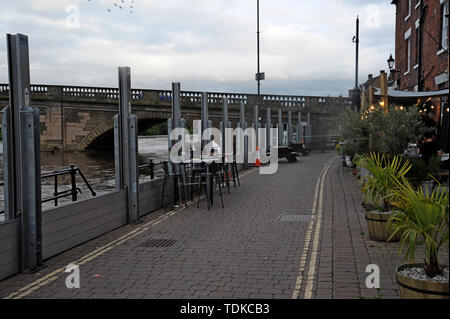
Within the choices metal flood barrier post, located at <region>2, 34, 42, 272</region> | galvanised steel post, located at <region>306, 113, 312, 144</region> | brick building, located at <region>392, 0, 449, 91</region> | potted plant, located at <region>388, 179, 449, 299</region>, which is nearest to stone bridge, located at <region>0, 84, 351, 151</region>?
galvanised steel post, located at <region>306, 113, 312, 144</region>

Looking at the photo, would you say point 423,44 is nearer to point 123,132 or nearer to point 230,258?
point 123,132

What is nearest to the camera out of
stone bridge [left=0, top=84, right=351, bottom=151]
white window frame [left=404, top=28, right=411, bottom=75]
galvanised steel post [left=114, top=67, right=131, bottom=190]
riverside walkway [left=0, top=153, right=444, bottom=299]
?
riverside walkway [left=0, top=153, right=444, bottom=299]

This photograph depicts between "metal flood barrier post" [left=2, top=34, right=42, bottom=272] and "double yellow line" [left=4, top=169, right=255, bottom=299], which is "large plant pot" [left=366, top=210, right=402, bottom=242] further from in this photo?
"metal flood barrier post" [left=2, top=34, right=42, bottom=272]

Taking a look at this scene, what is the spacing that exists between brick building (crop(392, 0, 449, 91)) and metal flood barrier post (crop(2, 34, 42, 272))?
11362mm

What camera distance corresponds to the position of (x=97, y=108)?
38562mm

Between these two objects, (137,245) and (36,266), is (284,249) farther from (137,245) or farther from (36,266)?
(36,266)

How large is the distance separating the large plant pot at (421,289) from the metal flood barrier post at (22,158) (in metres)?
4.71

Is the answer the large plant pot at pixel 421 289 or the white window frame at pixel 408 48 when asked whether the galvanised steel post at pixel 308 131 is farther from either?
the large plant pot at pixel 421 289

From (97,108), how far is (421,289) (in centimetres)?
3692

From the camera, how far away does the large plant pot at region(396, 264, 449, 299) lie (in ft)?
13.5

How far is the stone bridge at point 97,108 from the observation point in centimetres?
3747

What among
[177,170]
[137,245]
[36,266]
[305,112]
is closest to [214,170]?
[177,170]

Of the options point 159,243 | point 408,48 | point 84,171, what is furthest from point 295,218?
point 84,171
